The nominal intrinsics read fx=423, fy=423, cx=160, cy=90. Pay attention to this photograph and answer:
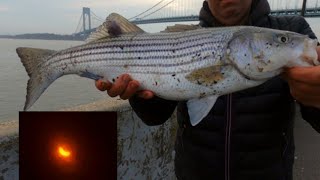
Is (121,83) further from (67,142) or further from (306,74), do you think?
(306,74)

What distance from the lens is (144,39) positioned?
2.95 meters

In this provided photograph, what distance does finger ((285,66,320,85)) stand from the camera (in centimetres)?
239

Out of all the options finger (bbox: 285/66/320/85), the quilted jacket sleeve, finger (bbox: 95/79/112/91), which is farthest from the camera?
finger (bbox: 95/79/112/91)

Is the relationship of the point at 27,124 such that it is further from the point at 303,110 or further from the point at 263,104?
the point at 303,110

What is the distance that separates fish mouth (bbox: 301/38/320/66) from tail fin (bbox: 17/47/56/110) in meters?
1.85

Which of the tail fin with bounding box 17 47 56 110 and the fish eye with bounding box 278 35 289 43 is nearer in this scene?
the fish eye with bounding box 278 35 289 43

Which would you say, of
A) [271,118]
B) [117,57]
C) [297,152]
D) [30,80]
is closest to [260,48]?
[271,118]

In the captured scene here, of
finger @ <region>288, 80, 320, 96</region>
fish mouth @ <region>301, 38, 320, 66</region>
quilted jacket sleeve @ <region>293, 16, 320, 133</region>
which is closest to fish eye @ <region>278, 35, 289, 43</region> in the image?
fish mouth @ <region>301, 38, 320, 66</region>

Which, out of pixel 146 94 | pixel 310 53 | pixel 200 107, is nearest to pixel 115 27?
pixel 146 94

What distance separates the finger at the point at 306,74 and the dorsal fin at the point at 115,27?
3.81ft

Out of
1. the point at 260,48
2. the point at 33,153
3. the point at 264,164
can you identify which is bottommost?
the point at 264,164

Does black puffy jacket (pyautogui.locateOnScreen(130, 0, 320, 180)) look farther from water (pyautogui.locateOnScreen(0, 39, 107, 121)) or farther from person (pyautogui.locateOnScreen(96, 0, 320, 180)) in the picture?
water (pyautogui.locateOnScreen(0, 39, 107, 121))

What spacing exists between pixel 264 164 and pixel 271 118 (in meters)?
0.33

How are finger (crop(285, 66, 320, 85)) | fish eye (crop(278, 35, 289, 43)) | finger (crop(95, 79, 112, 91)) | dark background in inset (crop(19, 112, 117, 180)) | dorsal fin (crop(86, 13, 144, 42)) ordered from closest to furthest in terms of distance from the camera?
dark background in inset (crop(19, 112, 117, 180)), finger (crop(285, 66, 320, 85)), fish eye (crop(278, 35, 289, 43)), finger (crop(95, 79, 112, 91)), dorsal fin (crop(86, 13, 144, 42))
